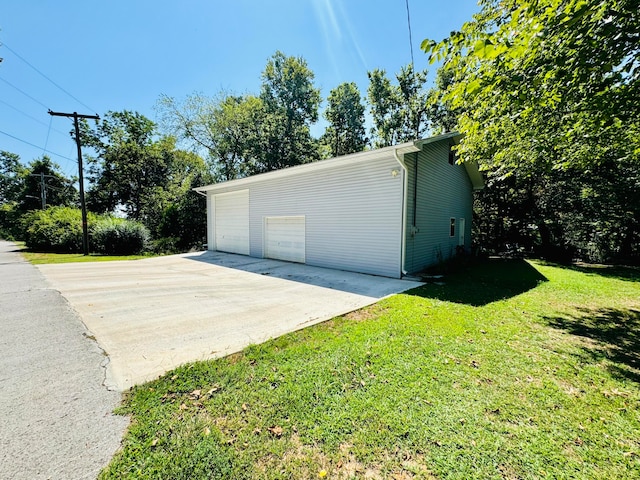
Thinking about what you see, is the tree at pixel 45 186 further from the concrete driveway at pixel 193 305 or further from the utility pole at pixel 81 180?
the concrete driveway at pixel 193 305

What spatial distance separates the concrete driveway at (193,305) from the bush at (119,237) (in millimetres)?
5881

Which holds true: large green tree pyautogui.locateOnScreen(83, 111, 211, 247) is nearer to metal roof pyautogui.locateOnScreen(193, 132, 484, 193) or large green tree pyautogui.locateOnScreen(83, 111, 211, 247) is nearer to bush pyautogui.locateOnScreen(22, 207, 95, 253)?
bush pyautogui.locateOnScreen(22, 207, 95, 253)

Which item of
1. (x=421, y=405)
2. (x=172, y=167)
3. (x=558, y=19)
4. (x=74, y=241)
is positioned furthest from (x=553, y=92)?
(x=172, y=167)

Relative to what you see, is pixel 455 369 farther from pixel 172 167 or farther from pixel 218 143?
pixel 172 167

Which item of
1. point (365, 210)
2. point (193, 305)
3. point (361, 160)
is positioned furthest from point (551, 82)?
point (193, 305)

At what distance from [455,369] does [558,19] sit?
4.33 meters

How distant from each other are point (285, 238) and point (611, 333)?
30.7ft

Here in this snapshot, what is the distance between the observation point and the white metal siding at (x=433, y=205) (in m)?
8.21

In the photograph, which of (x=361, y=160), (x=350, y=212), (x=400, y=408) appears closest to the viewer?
(x=400, y=408)

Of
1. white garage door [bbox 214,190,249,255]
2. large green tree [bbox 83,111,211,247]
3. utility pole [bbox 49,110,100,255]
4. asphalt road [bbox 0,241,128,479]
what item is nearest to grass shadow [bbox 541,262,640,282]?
asphalt road [bbox 0,241,128,479]

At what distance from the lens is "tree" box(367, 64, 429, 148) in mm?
21422

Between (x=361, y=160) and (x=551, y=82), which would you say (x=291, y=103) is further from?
(x=551, y=82)

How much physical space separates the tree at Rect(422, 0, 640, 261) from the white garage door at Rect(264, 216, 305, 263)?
6334 millimetres

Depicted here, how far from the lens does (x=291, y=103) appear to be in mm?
23906
